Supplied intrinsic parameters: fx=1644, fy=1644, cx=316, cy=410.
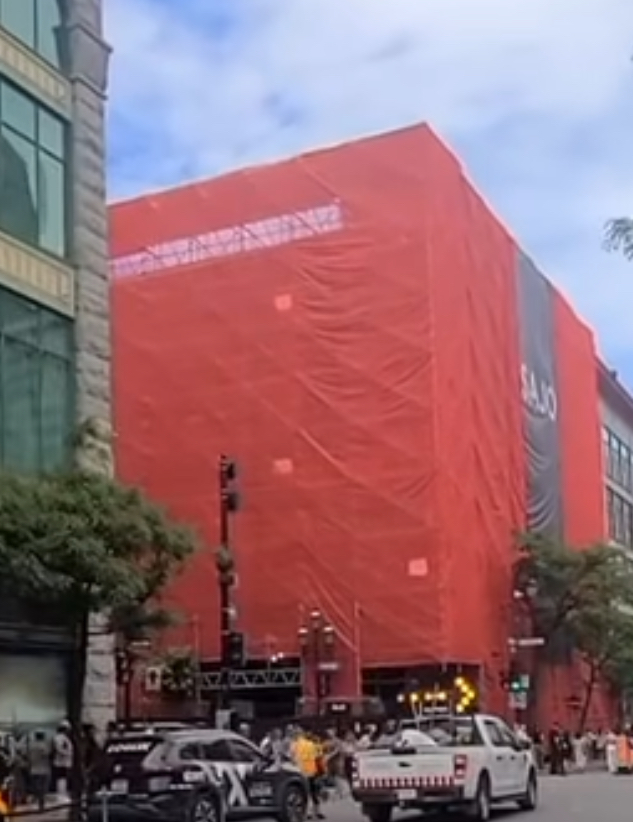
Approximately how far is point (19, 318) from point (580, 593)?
120 ft

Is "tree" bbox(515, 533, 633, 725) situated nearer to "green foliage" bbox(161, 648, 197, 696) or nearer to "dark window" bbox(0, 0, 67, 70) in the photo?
"green foliage" bbox(161, 648, 197, 696)

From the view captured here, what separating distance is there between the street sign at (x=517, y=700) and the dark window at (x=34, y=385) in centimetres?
3019

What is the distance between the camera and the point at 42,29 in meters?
34.4

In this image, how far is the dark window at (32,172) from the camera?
32.2 m

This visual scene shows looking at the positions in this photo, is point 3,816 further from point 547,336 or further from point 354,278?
point 547,336

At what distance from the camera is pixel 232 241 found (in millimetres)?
63344

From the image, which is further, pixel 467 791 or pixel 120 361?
pixel 120 361

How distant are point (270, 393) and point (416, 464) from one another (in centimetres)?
649

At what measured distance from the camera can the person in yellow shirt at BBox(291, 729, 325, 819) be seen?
94.1ft

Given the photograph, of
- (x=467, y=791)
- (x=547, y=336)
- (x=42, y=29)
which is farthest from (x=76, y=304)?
(x=547, y=336)

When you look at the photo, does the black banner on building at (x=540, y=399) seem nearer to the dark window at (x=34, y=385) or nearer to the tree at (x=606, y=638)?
the tree at (x=606, y=638)

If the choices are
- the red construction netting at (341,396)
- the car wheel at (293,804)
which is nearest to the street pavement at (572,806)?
the car wheel at (293,804)

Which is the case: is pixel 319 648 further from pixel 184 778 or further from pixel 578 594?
pixel 184 778

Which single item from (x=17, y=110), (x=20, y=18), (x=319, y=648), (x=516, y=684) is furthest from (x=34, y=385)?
(x=516, y=684)
